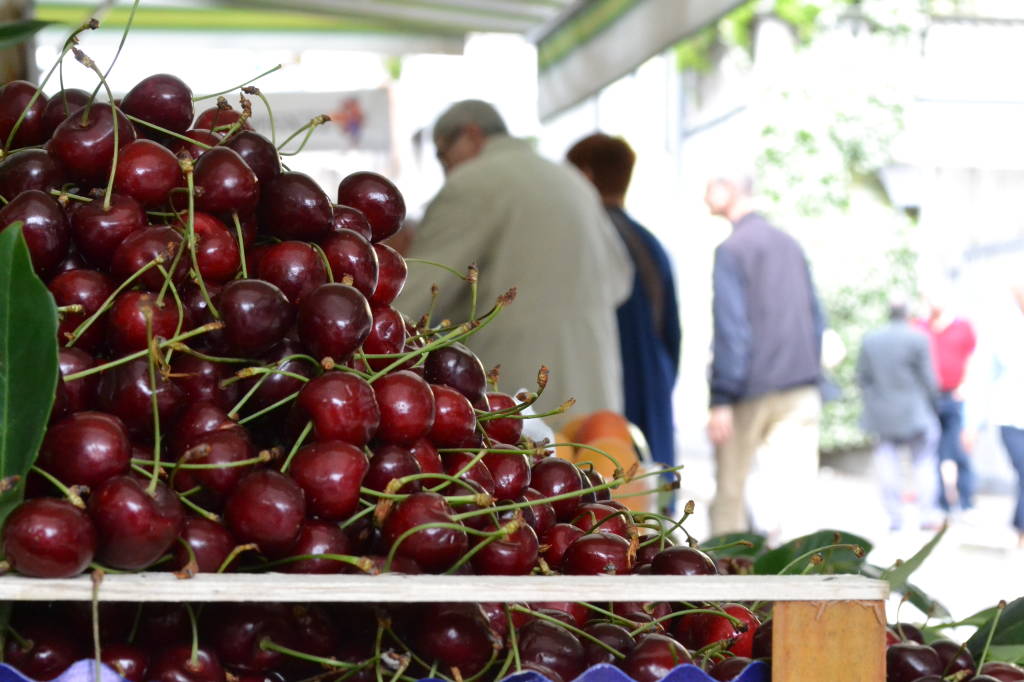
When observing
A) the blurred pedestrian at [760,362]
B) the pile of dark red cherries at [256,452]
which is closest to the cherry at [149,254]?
the pile of dark red cherries at [256,452]

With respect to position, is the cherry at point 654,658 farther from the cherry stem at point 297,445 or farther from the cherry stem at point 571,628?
the cherry stem at point 297,445

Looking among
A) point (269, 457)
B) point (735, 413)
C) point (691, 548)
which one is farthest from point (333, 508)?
point (735, 413)

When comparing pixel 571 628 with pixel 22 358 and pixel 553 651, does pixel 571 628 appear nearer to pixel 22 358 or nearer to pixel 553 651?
pixel 553 651

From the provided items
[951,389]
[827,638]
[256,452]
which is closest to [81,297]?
[256,452]

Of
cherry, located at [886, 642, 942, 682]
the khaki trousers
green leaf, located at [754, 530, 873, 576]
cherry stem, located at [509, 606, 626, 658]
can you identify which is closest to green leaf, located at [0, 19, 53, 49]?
cherry stem, located at [509, 606, 626, 658]

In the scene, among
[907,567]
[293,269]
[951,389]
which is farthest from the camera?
[951,389]

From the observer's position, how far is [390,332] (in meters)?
0.99

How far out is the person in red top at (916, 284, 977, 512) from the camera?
7477 millimetres

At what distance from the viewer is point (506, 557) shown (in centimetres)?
87

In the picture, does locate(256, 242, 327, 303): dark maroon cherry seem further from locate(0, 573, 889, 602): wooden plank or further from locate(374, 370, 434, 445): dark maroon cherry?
locate(0, 573, 889, 602): wooden plank

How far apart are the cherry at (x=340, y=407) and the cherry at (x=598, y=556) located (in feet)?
0.68

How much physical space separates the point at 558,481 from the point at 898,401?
6.49 metres

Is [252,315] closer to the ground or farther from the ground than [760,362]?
farther from the ground

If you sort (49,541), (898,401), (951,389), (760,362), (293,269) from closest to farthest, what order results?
(49,541), (293,269), (760,362), (898,401), (951,389)
